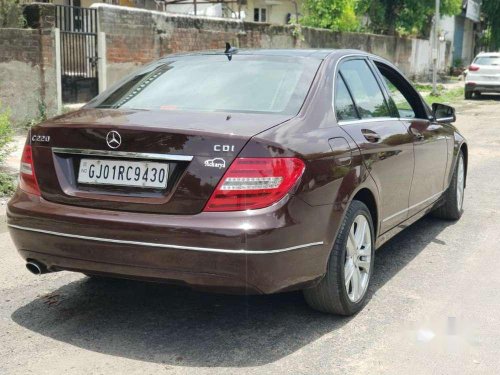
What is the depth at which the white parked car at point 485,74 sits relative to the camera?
75.8 ft

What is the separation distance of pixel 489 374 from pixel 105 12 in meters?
11.1

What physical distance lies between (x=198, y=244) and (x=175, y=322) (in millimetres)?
857

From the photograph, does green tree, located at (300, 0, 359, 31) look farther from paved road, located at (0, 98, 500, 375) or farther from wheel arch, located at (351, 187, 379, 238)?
wheel arch, located at (351, 187, 379, 238)

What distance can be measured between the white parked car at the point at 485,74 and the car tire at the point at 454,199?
17.9m

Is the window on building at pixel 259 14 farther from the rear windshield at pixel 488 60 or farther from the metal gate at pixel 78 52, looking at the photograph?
the metal gate at pixel 78 52

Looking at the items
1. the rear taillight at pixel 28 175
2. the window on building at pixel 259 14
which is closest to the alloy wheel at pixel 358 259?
the rear taillight at pixel 28 175

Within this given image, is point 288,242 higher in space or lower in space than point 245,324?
higher

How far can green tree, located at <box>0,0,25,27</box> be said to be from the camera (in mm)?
10578

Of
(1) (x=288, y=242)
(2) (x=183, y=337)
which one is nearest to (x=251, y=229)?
(1) (x=288, y=242)

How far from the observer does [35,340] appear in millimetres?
3713

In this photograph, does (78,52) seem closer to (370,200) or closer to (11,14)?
(11,14)

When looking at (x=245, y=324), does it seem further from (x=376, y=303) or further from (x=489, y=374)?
(x=489, y=374)

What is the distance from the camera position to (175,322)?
13.0ft

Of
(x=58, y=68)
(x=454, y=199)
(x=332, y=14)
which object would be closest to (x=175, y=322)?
(x=454, y=199)
